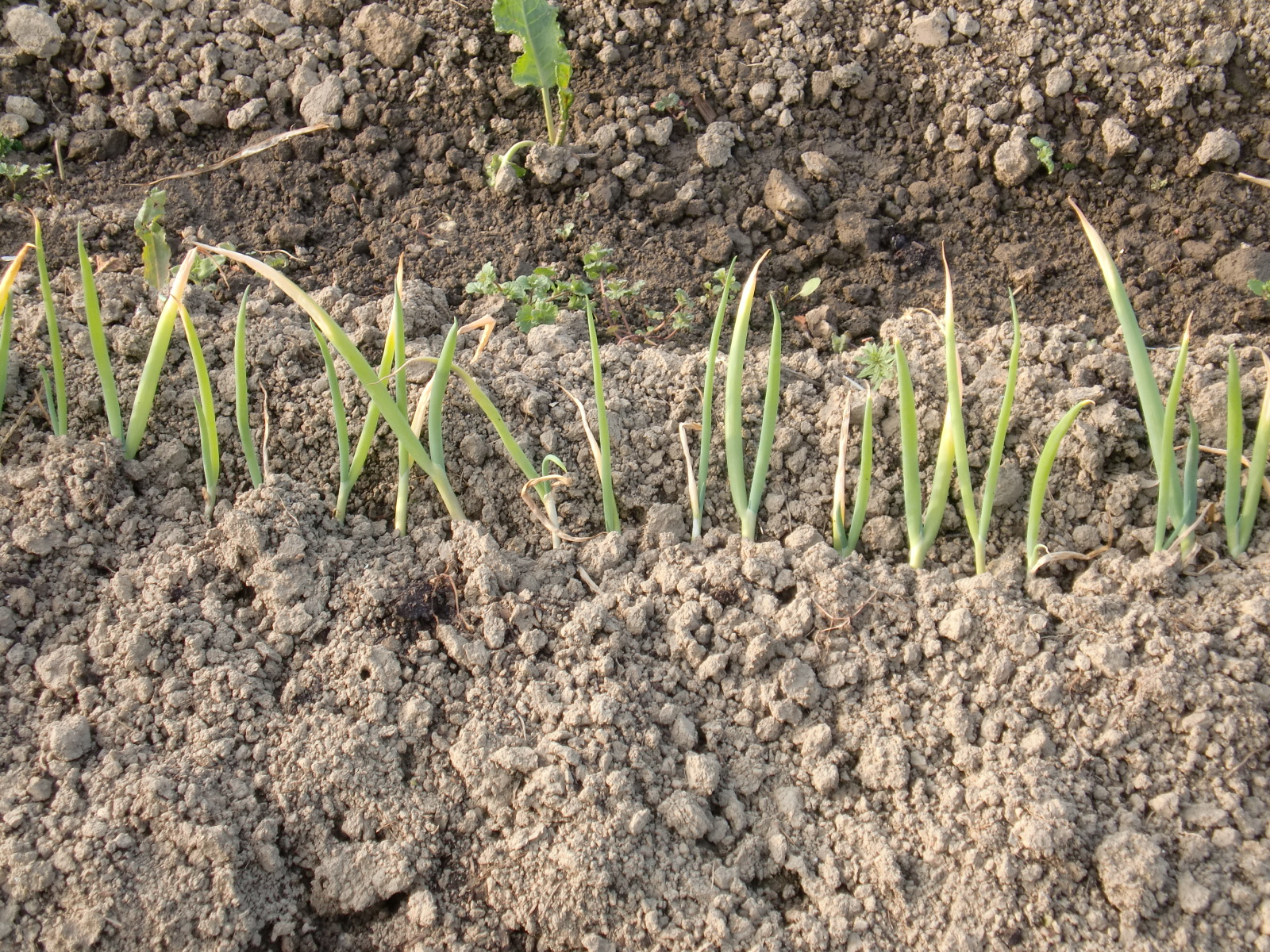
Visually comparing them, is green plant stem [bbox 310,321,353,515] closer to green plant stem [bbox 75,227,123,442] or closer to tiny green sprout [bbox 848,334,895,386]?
green plant stem [bbox 75,227,123,442]

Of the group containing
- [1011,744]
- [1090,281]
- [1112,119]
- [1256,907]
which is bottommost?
[1256,907]

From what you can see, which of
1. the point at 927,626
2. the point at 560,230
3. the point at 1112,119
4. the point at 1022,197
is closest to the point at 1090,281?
the point at 1022,197

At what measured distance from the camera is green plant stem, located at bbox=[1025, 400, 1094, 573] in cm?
164

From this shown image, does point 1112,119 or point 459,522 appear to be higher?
point 1112,119

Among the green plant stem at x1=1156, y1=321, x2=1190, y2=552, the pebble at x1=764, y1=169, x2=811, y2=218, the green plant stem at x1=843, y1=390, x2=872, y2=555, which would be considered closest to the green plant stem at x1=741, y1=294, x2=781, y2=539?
the green plant stem at x1=843, y1=390, x2=872, y2=555

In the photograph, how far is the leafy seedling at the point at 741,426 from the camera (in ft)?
5.81

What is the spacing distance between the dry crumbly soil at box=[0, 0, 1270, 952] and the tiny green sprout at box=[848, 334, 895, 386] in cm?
8

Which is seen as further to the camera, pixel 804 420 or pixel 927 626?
pixel 804 420

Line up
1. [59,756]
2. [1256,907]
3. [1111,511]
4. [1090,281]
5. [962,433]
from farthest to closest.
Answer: [1090,281], [1111,511], [962,433], [59,756], [1256,907]

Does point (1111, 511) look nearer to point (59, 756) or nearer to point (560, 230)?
point (560, 230)

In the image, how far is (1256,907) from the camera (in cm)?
140

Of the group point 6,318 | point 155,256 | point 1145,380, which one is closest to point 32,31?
point 155,256

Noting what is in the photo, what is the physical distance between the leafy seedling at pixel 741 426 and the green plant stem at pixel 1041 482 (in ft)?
1.60

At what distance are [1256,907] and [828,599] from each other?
2.55ft
